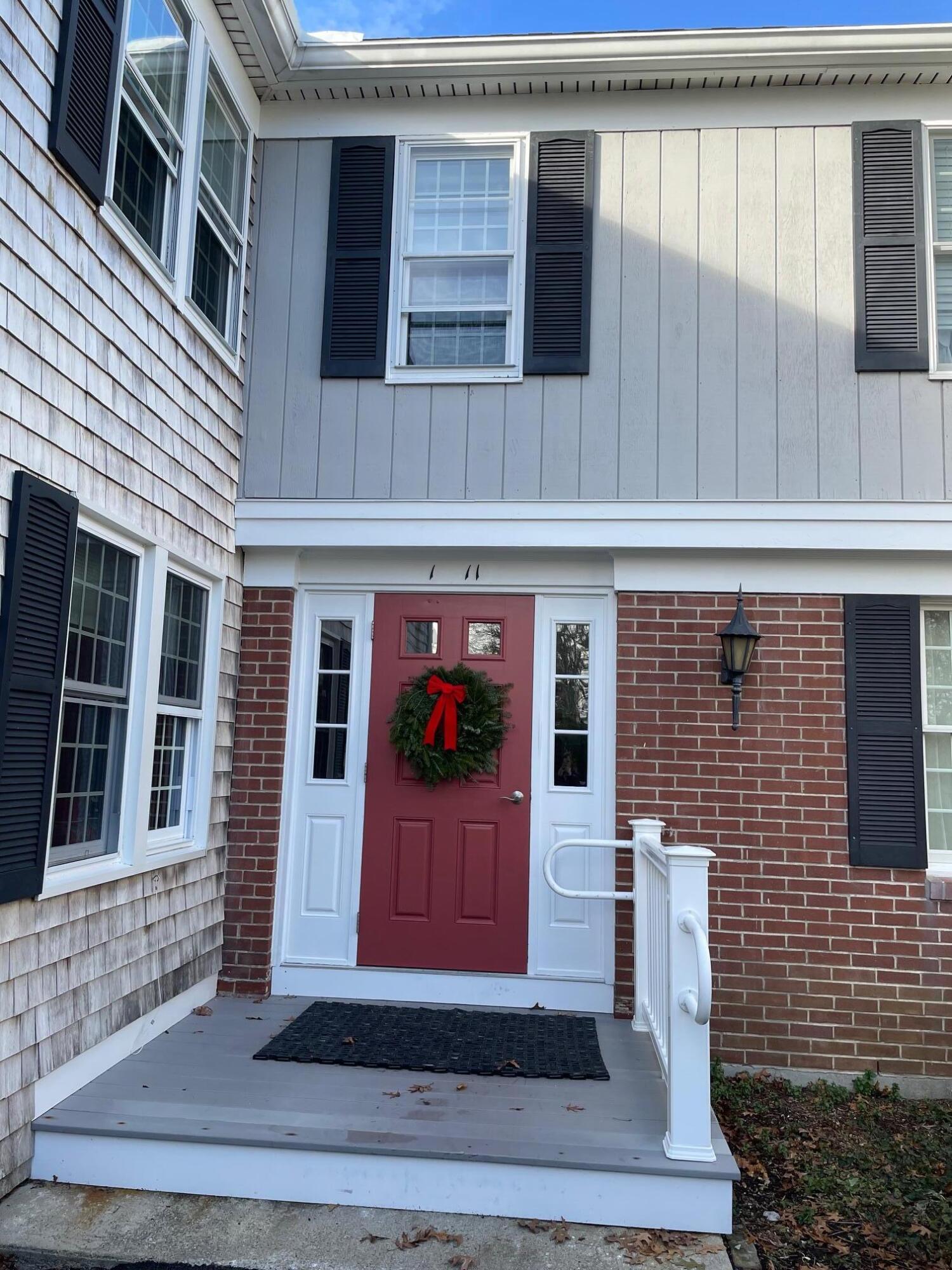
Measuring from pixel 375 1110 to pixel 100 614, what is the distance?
2231mm

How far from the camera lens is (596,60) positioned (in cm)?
511

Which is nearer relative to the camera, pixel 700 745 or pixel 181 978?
pixel 181 978

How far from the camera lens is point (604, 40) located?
200 inches

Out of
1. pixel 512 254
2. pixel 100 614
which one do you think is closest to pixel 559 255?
pixel 512 254

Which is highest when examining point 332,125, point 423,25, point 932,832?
point 423,25

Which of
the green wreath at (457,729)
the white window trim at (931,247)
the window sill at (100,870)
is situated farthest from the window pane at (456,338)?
the window sill at (100,870)

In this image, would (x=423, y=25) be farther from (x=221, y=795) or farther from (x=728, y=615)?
(x=221, y=795)

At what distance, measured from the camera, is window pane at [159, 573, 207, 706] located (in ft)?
14.7

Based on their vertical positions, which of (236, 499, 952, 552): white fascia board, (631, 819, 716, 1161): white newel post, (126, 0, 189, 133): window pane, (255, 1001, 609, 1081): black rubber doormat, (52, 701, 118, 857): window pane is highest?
(126, 0, 189, 133): window pane

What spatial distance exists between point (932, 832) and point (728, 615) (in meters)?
1.51

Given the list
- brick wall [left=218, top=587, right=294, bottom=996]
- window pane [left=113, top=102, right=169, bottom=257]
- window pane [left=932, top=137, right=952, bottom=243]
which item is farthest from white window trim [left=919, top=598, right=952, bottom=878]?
window pane [left=113, top=102, right=169, bottom=257]

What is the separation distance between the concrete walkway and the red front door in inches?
74.6

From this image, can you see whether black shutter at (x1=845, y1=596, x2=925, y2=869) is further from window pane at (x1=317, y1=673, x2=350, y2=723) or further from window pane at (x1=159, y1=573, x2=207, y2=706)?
window pane at (x1=159, y1=573, x2=207, y2=706)

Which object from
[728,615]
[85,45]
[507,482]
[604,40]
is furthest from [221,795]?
[604,40]
